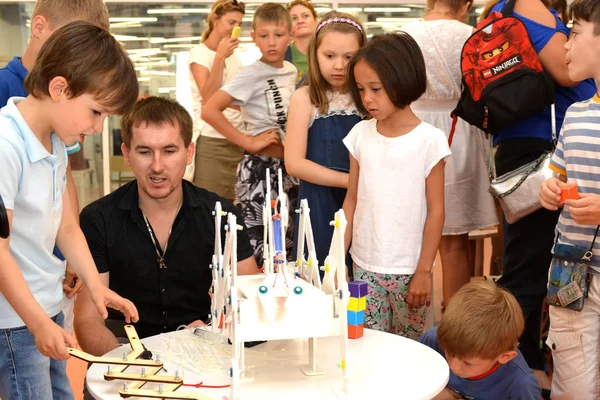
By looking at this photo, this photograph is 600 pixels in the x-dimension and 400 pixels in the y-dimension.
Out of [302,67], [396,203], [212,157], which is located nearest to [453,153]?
[396,203]

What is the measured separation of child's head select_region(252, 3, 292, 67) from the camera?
3.81 meters

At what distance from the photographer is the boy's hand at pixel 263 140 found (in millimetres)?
3703

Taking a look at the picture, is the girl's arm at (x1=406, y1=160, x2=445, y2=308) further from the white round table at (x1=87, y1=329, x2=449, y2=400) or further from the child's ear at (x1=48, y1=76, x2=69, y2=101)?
the child's ear at (x1=48, y1=76, x2=69, y2=101)

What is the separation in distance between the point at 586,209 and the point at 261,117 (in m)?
1.84

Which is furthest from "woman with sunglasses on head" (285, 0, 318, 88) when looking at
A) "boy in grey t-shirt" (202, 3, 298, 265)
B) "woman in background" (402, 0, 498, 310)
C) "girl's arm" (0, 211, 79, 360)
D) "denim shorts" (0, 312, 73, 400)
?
"girl's arm" (0, 211, 79, 360)

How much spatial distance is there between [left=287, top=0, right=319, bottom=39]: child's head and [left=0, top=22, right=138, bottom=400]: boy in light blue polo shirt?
9.69ft

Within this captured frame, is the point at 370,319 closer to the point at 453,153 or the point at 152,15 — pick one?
the point at 453,153

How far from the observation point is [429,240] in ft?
9.02

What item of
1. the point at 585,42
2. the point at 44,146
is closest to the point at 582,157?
the point at 585,42

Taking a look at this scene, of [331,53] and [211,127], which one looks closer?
[331,53]

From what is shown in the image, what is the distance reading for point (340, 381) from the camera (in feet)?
5.67

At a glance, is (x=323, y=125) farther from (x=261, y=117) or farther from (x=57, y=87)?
(x=57, y=87)

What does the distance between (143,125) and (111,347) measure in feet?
2.30

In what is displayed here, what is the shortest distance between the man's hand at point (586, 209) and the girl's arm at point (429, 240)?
1.61 feet
